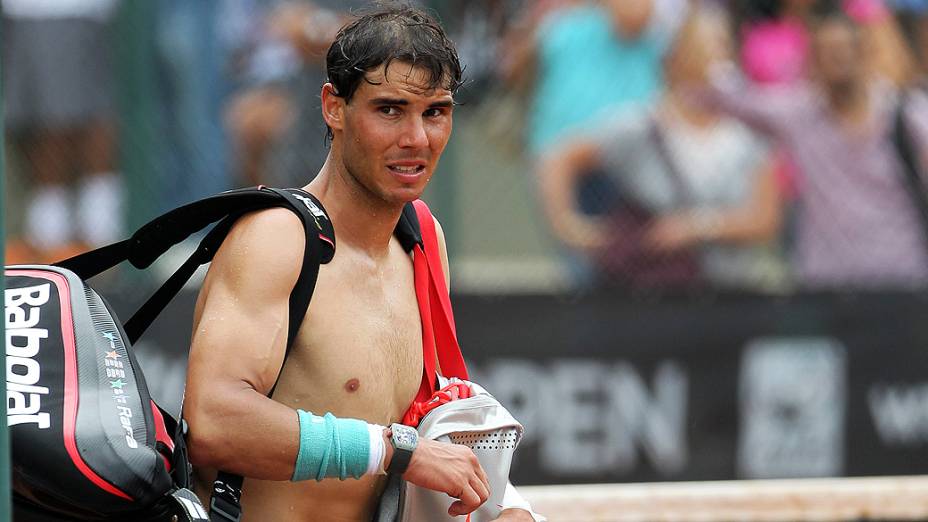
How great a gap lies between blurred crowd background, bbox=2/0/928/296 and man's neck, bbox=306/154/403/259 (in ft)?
9.17

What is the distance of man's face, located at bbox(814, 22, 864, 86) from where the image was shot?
6398mm

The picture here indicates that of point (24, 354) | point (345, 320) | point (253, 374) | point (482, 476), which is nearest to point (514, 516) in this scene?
point (482, 476)

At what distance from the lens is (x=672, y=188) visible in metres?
6.37

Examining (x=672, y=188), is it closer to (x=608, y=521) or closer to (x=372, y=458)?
(x=608, y=521)

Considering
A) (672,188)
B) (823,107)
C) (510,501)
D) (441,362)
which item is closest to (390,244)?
(441,362)

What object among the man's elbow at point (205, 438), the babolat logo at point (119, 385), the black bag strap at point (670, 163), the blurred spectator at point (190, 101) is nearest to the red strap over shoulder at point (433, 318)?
the man's elbow at point (205, 438)

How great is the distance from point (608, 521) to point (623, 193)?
1.41 meters

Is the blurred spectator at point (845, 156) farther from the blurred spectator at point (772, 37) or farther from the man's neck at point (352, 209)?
the man's neck at point (352, 209)

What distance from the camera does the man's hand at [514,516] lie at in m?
3.13

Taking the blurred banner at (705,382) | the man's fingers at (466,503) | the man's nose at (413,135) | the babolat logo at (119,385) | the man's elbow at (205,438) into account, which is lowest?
the blurred banner at (705,382)

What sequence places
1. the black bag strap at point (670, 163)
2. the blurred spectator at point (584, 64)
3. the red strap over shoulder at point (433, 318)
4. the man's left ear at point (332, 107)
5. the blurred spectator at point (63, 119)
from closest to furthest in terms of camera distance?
1. the man's left ear at point (332, 107)
2. the red strap over shoulder at point (433, 318)
3. the blurred spectator at point (63, 119)
4. the blurred spectator at point (584, 64)
5. the black bag strap at point (670, 163)

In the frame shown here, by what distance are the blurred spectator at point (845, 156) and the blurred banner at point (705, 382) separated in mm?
160

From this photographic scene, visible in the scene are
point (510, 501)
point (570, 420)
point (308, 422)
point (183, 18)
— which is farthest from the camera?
point (570, 420)

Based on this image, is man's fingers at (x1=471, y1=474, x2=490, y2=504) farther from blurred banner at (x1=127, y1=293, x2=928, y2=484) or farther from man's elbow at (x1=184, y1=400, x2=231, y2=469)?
blurred banner at (x1=127, y1=293, x2=928, y2=484)
